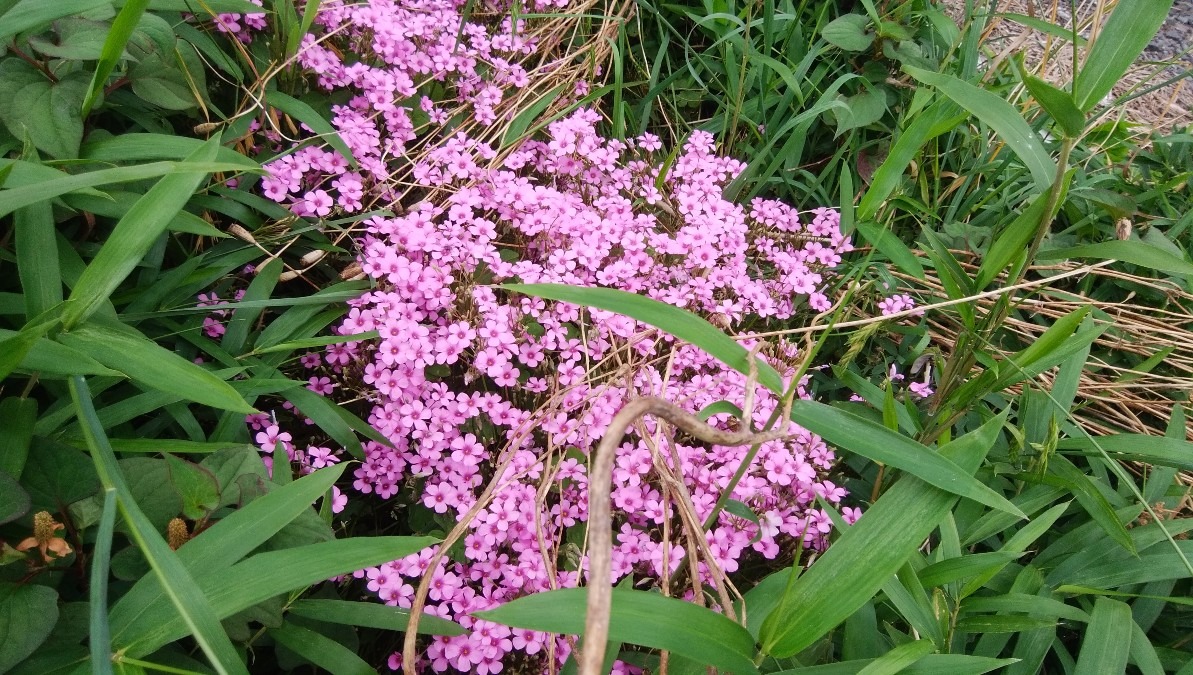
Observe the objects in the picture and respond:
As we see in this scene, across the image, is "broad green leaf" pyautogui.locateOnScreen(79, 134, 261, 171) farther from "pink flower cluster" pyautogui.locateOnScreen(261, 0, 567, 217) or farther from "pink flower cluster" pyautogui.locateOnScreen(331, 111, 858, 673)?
"pink flower cluster" pyautogui.locateOnScreen(331, 111, 858, 673)

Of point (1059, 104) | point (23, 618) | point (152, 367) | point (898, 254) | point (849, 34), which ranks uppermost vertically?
point (849, 34)

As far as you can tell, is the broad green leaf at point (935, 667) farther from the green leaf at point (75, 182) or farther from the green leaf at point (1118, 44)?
the green leaf at point (75, 182)

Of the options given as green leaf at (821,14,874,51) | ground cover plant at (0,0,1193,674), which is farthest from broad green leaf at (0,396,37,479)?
green leaf at (821,14,874,51)

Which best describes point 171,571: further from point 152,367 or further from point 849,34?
point 849,34

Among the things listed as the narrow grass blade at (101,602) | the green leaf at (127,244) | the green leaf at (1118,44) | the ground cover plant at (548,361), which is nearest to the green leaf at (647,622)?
the ground cover plant at (548,361)

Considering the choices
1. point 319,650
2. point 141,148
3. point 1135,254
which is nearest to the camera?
point 319,650

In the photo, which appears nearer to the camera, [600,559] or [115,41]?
[600,559]

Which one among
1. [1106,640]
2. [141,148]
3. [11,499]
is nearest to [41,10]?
[141,148]
